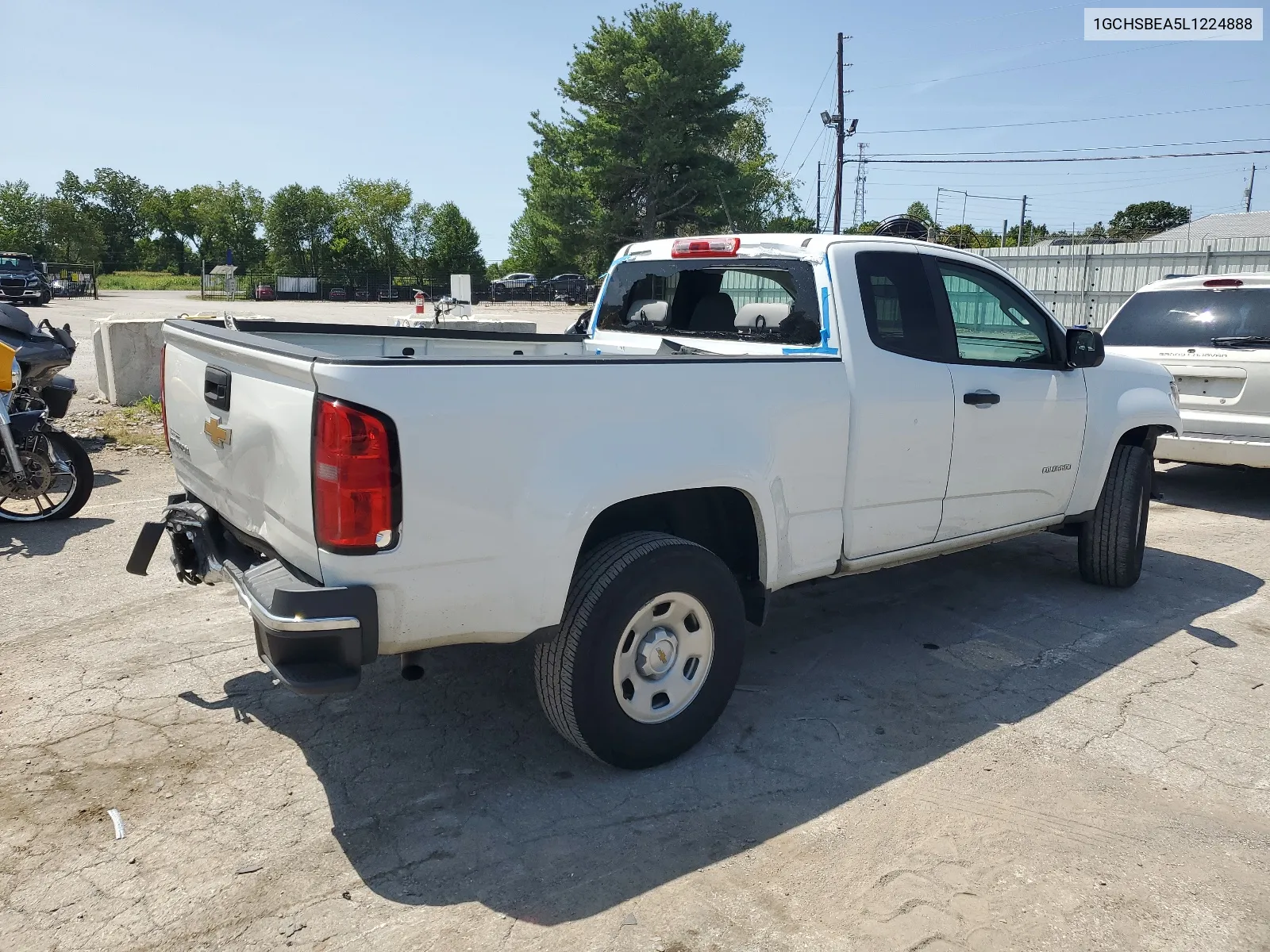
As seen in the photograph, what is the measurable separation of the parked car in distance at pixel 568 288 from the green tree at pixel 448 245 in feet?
41.6

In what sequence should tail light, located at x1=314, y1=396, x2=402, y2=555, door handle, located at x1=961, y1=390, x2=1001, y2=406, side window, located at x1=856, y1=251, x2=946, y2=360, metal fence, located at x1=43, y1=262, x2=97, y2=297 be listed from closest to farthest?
tail light, located at x1=314, y1=396, x2=402, y2=555 → side window, located at x1=856, y1=251, x2=946, y2=360 → door handle, located at x1=961, y1=390, x2=1001, y2=406 → metal fence, located at x1=43, y1=262, x2=97, y2=297

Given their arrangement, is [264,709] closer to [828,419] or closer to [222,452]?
[222,452]

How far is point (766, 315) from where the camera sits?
4426mm

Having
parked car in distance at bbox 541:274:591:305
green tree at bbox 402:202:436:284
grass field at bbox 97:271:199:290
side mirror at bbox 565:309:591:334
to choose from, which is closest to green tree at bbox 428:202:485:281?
green tree at bbox 402:202:436:284

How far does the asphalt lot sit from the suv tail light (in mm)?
1950

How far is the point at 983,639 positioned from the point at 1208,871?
6.30 feet

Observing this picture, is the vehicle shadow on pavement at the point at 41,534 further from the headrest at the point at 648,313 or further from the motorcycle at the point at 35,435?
the headrest at the point at 648,313

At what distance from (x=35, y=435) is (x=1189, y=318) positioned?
899 cm

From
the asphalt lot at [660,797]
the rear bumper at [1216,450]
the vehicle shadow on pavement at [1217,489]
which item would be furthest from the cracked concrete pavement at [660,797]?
the vehicle shadow on pavement at [1217,489]

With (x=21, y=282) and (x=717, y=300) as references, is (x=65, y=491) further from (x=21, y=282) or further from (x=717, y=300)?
(x=21, y=282)

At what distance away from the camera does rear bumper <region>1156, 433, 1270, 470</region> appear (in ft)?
24.3

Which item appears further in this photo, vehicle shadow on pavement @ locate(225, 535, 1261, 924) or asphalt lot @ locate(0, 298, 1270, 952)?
vehicle shadow on pavement @ locate(225, 535, 1261, 924)

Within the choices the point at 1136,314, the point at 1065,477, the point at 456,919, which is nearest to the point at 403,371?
the point at 456,919

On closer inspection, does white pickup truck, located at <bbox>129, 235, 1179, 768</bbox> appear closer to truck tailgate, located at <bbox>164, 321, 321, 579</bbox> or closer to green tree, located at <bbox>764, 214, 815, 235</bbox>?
truck tailgate, located at <bbox>164, 321, 321, 579</bbox>
